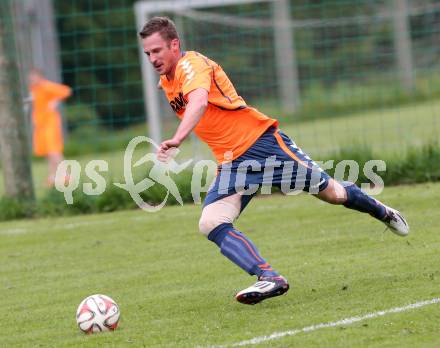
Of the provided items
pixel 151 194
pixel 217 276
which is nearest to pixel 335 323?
pixel 217 276

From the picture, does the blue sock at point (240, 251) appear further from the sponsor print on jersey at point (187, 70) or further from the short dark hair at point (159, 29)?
the short dark hair at point (159, 29)

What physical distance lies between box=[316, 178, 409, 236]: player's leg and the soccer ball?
1.72 metres

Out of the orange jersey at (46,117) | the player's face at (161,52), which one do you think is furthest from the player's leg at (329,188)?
A: the orange jersey at (46,117)

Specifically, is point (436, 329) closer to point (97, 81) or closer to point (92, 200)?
point (92, 200)

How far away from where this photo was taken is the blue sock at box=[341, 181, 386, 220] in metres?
7.09

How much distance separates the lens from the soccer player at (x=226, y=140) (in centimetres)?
630

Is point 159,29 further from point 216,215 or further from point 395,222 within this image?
point 395,222

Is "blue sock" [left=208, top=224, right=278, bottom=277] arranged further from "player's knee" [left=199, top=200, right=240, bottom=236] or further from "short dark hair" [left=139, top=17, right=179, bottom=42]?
"short dark hair" [left=139, top=17, right=179, bottom=42]

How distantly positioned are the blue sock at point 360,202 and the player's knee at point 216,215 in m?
0.93

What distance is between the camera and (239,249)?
6.26 m

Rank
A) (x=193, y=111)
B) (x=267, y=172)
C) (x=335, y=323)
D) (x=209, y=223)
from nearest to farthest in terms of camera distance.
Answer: (x=335, y=323) → (x=193, y=111) → (x=209, y=223) → (x=267, y=172)

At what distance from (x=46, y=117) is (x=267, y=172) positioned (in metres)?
10.4

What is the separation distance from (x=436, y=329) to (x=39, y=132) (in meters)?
12.0

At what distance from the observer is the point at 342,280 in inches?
270
